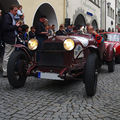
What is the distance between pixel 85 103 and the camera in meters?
3.60

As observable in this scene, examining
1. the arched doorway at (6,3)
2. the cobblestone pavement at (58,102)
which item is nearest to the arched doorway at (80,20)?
the arched doorway at (6,3)

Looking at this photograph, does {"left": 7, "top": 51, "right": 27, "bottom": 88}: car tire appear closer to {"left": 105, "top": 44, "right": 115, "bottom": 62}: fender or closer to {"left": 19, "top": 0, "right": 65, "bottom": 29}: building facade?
{"left": 105, "top": 44, "right": 115, "bottom": 62}: fender

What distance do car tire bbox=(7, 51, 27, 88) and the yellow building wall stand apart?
5787 mm

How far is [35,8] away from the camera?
1123 centimetres

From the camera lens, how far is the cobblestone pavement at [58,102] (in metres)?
3.02

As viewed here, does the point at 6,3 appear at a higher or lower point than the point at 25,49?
higher

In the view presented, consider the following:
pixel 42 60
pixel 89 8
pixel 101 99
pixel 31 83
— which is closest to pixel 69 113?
pixel 101 99

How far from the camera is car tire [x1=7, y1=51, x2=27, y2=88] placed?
4.35 metres

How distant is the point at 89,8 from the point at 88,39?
17278mm

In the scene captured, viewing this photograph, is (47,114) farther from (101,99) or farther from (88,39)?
(88,39)

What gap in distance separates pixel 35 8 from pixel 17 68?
24.0 feet

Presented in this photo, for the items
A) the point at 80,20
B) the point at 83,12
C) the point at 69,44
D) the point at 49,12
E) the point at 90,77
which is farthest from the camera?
the point at 80,20

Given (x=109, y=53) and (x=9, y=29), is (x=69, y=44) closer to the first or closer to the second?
(x=9, y=29)

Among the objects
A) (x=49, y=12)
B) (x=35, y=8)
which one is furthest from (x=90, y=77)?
(x=49, y=12)
